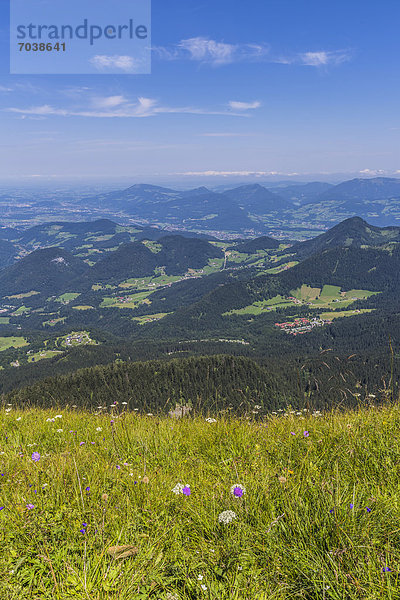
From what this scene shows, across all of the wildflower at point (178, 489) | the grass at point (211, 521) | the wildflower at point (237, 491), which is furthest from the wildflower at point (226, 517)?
the wildflower at point (178, 489)

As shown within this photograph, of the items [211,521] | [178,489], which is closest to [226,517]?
[211,521]

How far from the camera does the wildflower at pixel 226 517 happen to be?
3.21 meters

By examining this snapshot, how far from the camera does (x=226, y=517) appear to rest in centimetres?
327

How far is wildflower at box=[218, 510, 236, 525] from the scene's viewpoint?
3210 millimetres

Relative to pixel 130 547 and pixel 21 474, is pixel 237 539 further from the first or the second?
pixel 21 474

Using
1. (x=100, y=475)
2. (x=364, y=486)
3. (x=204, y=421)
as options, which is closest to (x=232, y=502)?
(x=364, y=486)

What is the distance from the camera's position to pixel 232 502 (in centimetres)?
355

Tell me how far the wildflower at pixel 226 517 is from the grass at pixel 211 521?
8cm

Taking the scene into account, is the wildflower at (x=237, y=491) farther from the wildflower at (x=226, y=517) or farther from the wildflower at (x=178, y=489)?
the wildflower at (x=178, y=489)

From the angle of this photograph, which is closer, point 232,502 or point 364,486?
point 232,502

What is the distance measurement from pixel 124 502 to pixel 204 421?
11.5 ft

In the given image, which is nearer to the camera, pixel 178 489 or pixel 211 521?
pixel 211 521

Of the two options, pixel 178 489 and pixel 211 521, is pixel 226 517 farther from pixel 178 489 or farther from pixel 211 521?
pixel 178 489

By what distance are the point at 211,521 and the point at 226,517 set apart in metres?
0.25
